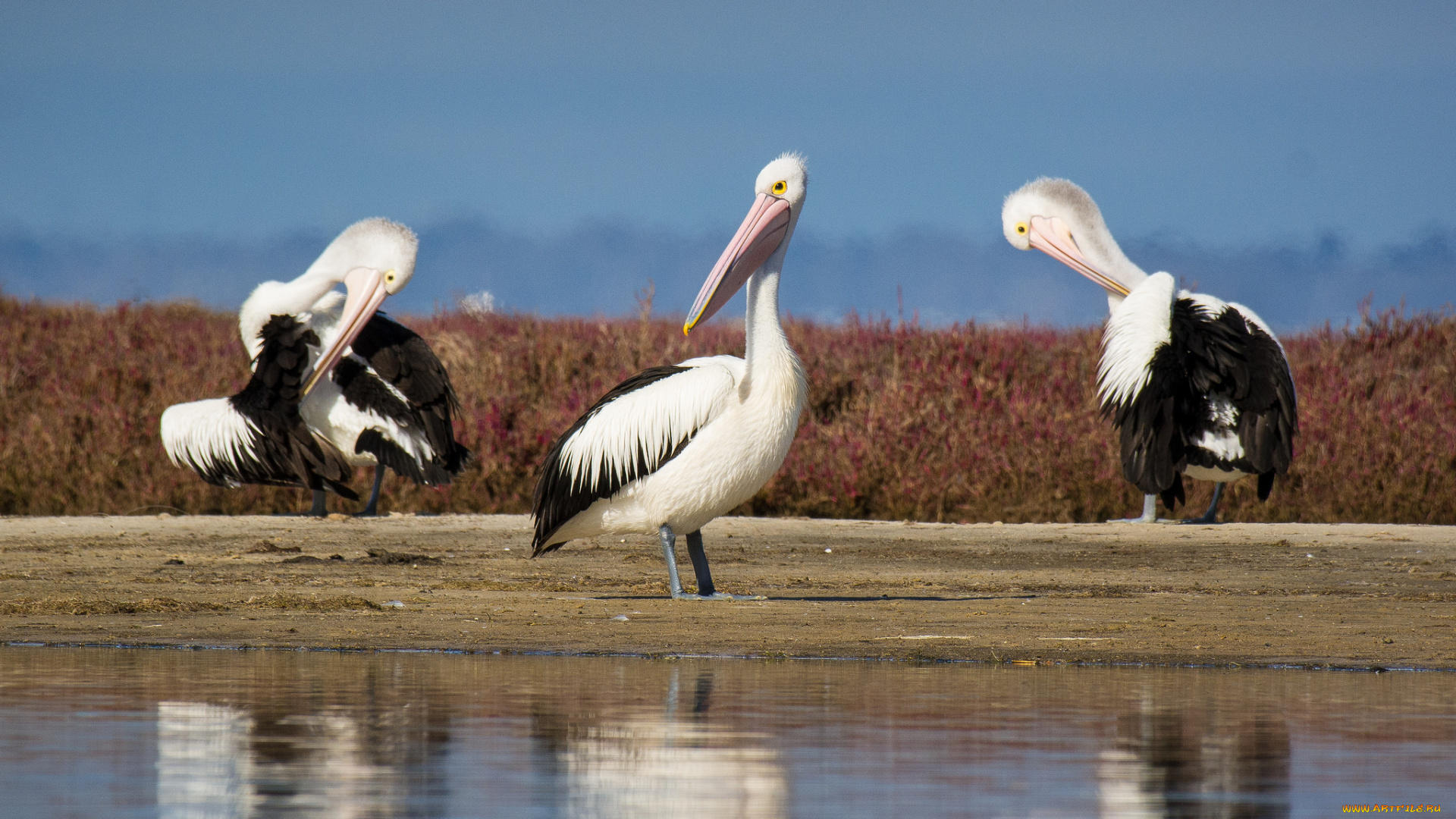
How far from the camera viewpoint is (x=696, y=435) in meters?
7.21

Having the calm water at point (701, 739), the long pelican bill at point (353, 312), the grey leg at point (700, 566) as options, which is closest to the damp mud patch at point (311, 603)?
the grey leg at point (700, 566)

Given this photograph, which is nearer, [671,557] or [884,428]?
[671,557]

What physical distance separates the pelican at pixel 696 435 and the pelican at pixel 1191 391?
3.33 metres

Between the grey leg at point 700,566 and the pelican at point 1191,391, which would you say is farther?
the pelican at point 1191,391

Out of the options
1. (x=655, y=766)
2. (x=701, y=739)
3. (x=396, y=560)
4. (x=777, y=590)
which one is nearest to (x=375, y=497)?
(x=396, y=560)

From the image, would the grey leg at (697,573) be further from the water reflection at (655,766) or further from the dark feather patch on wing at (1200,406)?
the dark feather patch on wing at (1200,406)

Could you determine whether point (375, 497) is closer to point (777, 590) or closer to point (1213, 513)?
point (777, 590)

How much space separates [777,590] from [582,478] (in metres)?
1.31

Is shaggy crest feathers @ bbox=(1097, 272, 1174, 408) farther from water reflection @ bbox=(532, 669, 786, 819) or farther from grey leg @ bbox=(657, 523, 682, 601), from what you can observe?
water reflection @ bbox=(532, 669, 786, 819)

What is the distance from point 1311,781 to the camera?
3639 mm

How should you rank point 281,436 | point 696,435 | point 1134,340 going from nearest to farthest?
point 696,435 < point 1134,340 < point 281,436

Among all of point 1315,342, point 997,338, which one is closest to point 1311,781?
point 997,338

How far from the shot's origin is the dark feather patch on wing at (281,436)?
37.8 ft

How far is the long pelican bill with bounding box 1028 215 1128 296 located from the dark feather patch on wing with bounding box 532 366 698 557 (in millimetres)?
5691
